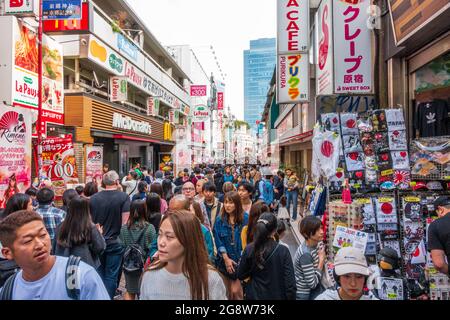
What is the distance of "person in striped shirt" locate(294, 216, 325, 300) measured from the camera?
10.9ft

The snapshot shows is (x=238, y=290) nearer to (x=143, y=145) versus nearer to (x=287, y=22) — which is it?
(x=287, y=22)

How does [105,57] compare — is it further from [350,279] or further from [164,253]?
[350,279]

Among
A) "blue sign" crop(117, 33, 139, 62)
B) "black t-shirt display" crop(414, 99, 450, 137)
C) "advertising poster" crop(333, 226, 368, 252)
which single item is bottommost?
"advertising poster" crop(333, 226, 368, 252)

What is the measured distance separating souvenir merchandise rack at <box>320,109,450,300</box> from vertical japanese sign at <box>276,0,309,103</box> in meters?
5.06

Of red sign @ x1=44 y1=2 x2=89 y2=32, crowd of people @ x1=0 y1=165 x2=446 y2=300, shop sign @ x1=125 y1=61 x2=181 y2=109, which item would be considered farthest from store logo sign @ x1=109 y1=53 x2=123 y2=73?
crowd of people @ x1=0 y1=165 x2=446 y2=300

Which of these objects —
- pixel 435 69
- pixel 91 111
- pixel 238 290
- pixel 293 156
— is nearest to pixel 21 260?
pixel 238 290

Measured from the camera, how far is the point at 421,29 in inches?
206

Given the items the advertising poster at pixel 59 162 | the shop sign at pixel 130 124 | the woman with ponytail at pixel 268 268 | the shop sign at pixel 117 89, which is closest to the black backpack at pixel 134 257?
the woman with ponytail at pixel 268 268

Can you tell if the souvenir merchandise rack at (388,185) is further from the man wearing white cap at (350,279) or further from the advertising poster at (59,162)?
the advertising poster at (59,162)

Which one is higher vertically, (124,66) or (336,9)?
(124,66)

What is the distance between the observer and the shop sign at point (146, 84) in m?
19.4

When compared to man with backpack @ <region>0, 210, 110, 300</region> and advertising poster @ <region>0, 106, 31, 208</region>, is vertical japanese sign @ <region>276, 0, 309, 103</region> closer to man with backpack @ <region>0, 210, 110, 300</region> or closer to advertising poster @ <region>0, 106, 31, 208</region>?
advertising poster @ <region>0, 106, 31, 208</region>
